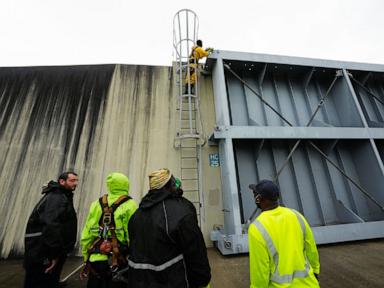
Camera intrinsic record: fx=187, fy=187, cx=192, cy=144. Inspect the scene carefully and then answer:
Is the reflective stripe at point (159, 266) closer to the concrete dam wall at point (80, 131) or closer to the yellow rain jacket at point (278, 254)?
the yellow rain jacket at point (278, 254)

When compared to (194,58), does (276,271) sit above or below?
below

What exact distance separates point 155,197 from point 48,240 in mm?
1547

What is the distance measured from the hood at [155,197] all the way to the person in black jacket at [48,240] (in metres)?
1.38

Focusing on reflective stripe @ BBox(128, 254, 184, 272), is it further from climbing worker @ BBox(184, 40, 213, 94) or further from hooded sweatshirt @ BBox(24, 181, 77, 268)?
climbing worker @ BBox(184, 40, 213, 94)

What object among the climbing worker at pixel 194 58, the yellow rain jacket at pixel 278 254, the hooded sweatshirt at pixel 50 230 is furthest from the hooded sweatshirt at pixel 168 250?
the climbing worker at pixel 194 58

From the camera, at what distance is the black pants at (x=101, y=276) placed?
6.12ft

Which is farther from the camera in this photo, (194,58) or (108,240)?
(194,58)

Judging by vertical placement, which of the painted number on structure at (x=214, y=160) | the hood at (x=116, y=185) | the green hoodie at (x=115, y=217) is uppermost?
the painted number on structure at (x=214, y=160)

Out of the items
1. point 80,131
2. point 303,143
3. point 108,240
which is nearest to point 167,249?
point 108,240

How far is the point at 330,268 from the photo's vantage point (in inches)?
120

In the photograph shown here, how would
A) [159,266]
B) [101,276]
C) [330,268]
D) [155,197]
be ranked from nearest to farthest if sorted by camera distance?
[159,266], [155,197], [101,276], [330,268]

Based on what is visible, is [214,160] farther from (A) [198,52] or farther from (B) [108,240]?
(B) [108,240]

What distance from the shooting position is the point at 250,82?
5.75 meters

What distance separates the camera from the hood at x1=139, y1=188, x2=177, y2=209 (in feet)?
4.76
